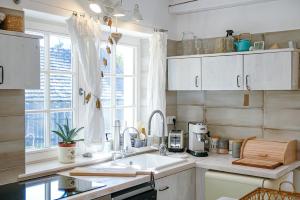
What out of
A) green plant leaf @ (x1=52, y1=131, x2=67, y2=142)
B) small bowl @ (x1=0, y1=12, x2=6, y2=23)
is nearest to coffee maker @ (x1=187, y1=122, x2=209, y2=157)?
green plant leaf @ (x1=52, y1=131, x2=67, y2=142)

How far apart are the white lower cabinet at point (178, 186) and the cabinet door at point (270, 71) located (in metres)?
0.98

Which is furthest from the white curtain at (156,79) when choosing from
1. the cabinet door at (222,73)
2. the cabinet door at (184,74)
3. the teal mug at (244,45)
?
the teal mug at (244,45)

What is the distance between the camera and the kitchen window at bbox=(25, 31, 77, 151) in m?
2.87

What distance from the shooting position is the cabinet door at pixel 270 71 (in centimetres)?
311

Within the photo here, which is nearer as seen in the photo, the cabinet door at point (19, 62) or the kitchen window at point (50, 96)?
the cabinet door at point (19, 62)

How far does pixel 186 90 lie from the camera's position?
3.84 meters

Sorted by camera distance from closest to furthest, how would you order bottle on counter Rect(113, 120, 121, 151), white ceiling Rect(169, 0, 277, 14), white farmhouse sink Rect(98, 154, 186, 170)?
1. white farmhouse sink Rect(98, 154, 186, 170)
2. bottle on counter Rect(113, 120, 121, 151)
3. white ceiling Rect(169, 0, 277, 14)

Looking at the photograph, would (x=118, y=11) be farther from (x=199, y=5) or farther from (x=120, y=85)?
(x=199, y=5)

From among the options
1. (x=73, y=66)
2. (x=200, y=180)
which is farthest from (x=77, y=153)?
(x=200, y=180)

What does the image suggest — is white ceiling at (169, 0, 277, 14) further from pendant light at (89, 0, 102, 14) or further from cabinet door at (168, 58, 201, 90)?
pendant light at (89, 0, 102, 14)

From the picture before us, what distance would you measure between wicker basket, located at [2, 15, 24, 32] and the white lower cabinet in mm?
1492

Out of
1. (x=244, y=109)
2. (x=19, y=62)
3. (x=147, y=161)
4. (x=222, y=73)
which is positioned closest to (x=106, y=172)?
(x=147, y=161)

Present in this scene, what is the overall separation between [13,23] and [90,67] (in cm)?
75

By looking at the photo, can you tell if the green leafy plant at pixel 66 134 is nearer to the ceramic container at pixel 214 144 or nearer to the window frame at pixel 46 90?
the window frame at pixel 46 90
